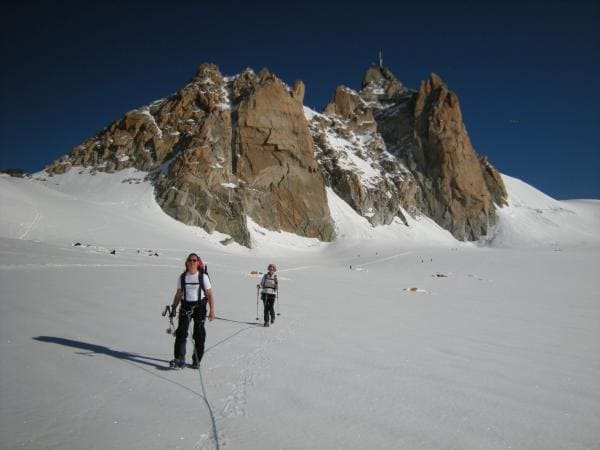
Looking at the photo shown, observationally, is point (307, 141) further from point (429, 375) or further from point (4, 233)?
point (429, 375)

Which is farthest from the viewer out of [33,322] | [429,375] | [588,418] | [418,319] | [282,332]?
[418,319]

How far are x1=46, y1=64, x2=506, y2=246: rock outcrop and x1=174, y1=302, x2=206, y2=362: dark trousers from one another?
41655mm

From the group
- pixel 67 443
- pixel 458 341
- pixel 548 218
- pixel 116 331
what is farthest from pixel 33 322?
pixel 548 218

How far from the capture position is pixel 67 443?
318 cm

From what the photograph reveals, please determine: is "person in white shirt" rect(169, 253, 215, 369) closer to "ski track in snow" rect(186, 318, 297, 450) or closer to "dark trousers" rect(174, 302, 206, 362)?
"dark trousers" rect(174, 302, 206, 362)

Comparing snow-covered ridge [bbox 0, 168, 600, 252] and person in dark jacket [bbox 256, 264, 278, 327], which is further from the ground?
snow-covered ridge [bbox 0, 168, 600, 252]

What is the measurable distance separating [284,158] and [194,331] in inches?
2278

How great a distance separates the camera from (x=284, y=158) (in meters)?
61.8

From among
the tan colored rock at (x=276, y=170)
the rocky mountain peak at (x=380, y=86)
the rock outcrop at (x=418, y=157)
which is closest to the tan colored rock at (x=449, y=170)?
the rock outcrop at (x=418, y=157)

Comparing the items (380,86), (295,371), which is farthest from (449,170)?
(295,371)

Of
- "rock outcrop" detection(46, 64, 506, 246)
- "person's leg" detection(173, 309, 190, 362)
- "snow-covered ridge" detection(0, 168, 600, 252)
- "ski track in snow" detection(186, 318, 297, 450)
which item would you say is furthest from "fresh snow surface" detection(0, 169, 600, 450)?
"rock outcrop" detection(46, 64, 506, 246)

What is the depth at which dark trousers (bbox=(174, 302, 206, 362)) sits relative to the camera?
5.31m

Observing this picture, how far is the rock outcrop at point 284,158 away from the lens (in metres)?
49.9

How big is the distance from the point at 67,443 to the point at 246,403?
1758mm
